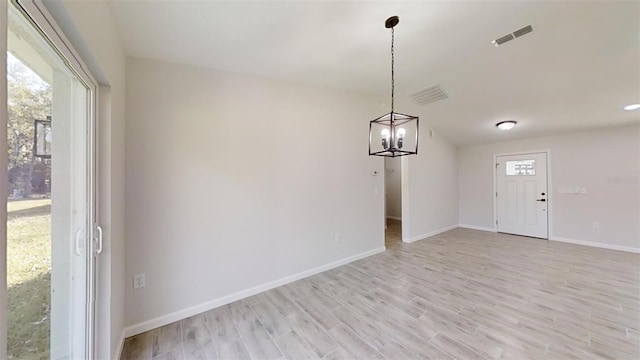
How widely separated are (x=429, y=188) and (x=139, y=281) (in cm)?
530

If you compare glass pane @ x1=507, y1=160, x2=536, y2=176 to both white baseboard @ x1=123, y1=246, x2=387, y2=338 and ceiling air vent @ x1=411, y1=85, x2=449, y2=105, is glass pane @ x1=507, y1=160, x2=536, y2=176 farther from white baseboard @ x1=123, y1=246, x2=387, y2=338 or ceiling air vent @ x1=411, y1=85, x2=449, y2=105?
white baseboard @ x1=123, y1=246, x2=387, y2=338

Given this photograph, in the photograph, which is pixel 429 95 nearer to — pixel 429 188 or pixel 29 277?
pixel 429 188

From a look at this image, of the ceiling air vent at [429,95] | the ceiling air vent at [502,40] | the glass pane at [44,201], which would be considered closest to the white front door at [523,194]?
the ceiling air vent at [429,95]

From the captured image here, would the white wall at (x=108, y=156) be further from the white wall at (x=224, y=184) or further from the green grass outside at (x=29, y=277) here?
the green grass outside at (x=29, y=277)

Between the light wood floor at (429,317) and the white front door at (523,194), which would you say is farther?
the white front door at (523,194)

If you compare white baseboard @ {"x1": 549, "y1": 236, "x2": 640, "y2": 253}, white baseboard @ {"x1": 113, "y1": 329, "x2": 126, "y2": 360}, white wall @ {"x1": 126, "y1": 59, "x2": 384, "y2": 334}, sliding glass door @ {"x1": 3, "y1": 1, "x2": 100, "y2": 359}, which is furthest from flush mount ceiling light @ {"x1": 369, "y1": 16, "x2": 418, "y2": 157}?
white baseboard @ {"x1": 549, "y1": 236, "x2": 640, "y2": 253}

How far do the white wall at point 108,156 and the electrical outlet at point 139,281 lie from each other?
0.14 meters

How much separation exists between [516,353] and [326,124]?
3.00 metres

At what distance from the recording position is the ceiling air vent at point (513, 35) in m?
2.23

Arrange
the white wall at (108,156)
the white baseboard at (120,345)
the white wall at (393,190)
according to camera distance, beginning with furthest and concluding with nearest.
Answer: the white wall at (393,190) < the white baseboard at (120,345) < the white wall at (108,156)

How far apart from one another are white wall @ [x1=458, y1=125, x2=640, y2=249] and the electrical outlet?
710cm

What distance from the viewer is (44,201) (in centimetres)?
109

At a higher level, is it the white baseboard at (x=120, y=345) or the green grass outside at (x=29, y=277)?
the green grass outside at (x=29, y=277)

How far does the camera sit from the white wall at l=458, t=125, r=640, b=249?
161 inches
